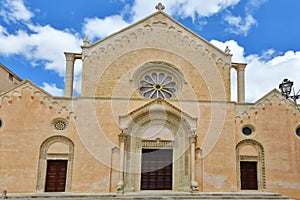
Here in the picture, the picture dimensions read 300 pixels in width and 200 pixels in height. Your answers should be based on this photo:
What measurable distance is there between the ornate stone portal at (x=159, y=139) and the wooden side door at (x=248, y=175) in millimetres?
3245

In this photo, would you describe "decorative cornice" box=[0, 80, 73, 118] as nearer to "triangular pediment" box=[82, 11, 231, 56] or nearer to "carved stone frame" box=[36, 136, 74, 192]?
"carved stone frame" box=[36, 136, 74, 192]

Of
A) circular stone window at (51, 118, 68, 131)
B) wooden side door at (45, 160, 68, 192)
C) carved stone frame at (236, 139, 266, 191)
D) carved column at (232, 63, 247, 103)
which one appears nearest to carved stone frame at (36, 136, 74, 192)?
wooden side door at (45, 160, 68, 192)

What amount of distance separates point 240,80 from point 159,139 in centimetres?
642

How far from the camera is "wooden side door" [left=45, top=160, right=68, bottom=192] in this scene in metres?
16.5

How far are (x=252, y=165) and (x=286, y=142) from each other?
239cm

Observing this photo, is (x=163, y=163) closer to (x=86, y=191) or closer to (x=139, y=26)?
(x=86, y=191)

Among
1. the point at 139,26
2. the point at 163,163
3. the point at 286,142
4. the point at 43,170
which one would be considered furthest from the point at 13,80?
the point at 286,142

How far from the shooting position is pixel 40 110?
16922 mm

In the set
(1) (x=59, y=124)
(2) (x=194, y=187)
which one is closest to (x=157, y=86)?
(1) (x=59, y=124)

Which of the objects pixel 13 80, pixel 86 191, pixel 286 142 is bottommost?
pixel 86 191

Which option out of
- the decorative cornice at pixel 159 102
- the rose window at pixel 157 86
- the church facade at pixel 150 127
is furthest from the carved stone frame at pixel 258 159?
the rose window at pixel 157 86

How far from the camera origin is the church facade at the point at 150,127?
649 inches

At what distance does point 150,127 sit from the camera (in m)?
17.6

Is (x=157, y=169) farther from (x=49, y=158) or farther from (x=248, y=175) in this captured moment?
(x=49, y=158)
